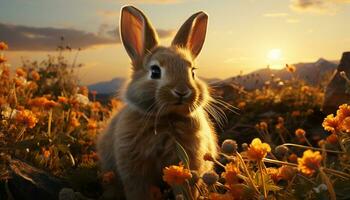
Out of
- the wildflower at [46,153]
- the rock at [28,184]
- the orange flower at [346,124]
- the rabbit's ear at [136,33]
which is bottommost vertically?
the rock at [28,184]

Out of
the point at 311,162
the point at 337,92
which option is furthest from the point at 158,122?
the point at 337,92

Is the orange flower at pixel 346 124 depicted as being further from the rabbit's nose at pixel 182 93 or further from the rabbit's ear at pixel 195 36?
the rabbit's ear at pixel 195 36

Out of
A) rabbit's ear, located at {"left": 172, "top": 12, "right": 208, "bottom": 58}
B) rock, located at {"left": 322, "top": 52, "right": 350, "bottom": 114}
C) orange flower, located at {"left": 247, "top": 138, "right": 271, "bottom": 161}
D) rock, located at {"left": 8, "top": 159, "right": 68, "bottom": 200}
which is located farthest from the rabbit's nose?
rock, located at {"left": 322, "top": 52, "right": 350, "bottom": 114}

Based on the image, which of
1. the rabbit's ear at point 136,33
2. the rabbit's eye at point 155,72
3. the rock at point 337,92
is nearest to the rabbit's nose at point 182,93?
the rabbit's eye at point 155,72

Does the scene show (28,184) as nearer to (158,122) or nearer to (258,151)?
(158,122)

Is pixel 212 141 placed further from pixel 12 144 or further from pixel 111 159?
pixel 12 144

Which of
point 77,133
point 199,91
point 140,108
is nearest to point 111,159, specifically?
point 140,108
